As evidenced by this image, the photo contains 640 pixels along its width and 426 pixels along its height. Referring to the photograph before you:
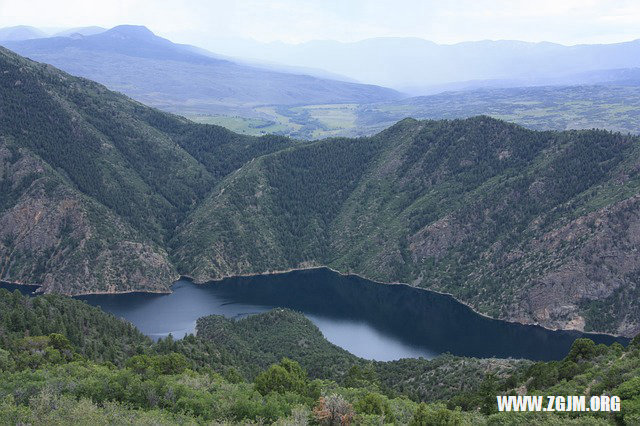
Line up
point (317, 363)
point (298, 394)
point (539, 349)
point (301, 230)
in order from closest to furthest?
point (298, 394), point (317, 363), point (539, 349), point (301, 230)

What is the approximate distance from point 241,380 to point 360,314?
72.8 metres

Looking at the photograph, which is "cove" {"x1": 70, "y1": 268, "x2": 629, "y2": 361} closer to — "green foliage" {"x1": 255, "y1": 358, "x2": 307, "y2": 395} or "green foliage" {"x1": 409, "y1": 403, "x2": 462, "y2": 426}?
"green foliage" {"x1": 255, "y1": 358, "x2": 307, "y2": 395}

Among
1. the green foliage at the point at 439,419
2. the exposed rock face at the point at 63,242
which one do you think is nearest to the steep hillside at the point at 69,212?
the exposed rock face at the point at 63,242

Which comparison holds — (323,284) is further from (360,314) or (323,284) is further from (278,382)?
(278,382)

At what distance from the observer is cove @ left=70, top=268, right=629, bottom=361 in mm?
132750

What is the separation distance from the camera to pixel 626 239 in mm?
145875

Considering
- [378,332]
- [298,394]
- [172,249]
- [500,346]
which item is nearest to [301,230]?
[172,249]


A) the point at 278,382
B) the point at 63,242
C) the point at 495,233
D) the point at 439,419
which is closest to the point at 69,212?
the point at 63,242

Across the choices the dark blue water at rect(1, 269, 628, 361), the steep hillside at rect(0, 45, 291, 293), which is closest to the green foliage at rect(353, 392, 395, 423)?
the dark blue water at rect(1, 269, 628, 361)

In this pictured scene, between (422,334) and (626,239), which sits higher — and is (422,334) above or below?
below

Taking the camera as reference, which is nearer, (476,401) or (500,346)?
(476,401)

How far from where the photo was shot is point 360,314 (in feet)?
507

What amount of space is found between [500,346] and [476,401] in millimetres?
64655

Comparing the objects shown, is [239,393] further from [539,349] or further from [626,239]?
[626,239]
